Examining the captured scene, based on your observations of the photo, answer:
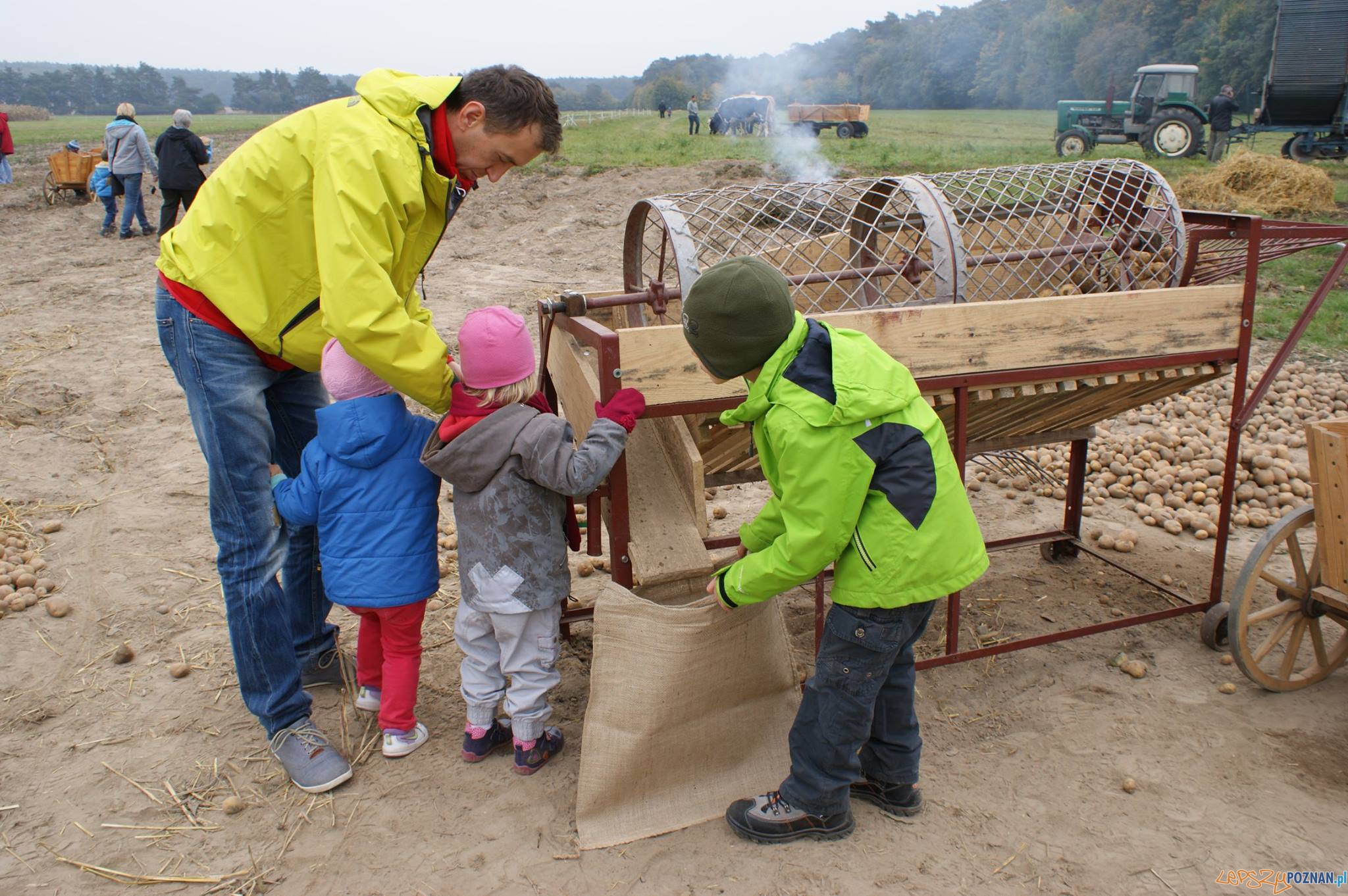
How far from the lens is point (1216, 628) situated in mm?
3830

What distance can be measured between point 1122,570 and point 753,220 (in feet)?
7.87

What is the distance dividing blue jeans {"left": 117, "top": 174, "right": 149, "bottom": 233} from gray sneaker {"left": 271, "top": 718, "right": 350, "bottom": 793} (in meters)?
13.4

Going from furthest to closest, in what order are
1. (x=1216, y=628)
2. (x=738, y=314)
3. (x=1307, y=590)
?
(x=1216, y=628)
(x=1307, y=590)
(x=738, y=314)

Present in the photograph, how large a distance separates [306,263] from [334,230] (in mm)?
300

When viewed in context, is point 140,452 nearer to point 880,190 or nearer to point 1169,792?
point 880,190

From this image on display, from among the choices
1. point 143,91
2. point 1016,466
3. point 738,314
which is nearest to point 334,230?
point 738,314

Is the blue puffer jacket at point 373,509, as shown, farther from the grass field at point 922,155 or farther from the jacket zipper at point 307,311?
the grass field at point 922,155

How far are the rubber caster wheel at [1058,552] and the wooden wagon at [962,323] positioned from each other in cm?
50

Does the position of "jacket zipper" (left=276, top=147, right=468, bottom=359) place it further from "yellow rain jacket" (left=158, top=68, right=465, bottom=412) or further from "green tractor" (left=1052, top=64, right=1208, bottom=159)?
"green tractor" (left=1052, top=64, right=1208, bottom=159)

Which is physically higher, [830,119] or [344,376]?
[830,119]

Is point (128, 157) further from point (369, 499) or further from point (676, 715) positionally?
point (676, 715)

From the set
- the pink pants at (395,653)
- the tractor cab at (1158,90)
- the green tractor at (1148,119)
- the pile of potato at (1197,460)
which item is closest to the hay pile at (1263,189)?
the green tractor at (1148,119)

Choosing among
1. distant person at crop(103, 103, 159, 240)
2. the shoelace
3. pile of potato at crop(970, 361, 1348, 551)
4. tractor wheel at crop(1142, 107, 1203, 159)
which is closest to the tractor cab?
tractor wheel at crop(1142, 107, 1203, 159)

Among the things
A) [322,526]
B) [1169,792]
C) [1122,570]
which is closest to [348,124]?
[322,526]
